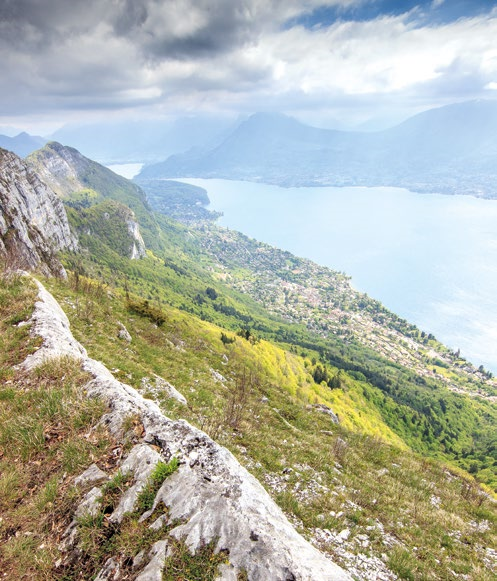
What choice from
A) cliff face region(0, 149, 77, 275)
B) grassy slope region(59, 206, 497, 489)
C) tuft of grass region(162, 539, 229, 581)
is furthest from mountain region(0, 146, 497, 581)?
grassy slope region(59, 206, 497, 489)

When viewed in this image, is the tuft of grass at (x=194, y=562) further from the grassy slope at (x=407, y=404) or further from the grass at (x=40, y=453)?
the grassy slope at (x=407, y=404)

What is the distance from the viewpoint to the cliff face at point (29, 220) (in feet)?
231

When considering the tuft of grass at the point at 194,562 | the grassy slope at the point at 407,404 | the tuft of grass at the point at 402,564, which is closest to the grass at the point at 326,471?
the tuft of grass at the point at 402,564

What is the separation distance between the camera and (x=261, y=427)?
64.6ft

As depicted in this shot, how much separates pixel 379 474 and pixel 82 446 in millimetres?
18252

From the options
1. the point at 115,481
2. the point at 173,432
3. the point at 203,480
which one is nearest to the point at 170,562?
the point at 203,480

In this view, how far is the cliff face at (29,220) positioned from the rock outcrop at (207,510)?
44389 mm

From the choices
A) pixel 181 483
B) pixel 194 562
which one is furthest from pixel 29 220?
pixel 194 562

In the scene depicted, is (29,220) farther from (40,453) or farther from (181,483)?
(181,483)

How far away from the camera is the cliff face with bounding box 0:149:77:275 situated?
70500mm

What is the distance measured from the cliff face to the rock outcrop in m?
44.4

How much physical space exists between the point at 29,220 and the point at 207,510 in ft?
436

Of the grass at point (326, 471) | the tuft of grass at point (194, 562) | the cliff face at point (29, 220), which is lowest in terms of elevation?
the grass at point (326, 471)

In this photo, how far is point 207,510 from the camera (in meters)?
5.64
